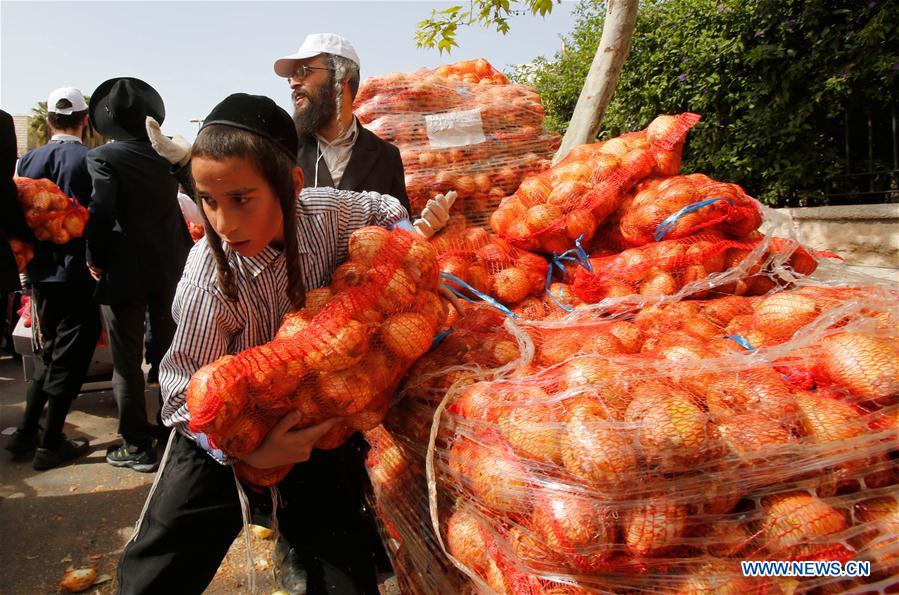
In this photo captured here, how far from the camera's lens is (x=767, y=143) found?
5.29 m

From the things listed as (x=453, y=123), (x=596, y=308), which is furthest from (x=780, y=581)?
(x=453, y=123)

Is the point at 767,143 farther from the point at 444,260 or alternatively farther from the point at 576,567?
the point at 576,567

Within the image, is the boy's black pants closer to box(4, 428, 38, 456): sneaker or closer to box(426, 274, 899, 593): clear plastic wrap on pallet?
box(426, 274, 899, 593): clear plastic wrap on pallet

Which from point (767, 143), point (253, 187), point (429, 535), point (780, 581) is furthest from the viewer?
point (767, 143)

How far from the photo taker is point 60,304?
3783mm

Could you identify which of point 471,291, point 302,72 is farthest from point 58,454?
point 471,291

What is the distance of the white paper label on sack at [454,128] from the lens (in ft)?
11.5

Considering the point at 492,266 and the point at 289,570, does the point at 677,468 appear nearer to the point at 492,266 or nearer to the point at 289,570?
the point at 492,266

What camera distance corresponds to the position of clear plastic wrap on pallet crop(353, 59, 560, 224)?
137 inches

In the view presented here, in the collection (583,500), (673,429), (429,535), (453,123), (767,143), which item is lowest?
(429,535)

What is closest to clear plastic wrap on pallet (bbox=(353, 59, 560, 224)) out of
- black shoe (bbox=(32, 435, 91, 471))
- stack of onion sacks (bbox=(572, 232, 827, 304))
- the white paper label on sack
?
the white paper label on sack

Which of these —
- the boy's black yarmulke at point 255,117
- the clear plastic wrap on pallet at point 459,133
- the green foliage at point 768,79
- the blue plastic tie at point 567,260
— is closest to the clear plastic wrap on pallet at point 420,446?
the blue plastic tie at point 567,260

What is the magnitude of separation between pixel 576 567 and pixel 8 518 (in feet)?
11.6

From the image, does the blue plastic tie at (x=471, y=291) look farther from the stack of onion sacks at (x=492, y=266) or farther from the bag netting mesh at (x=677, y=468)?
the bag netting mesh at (x=677, y=468)
